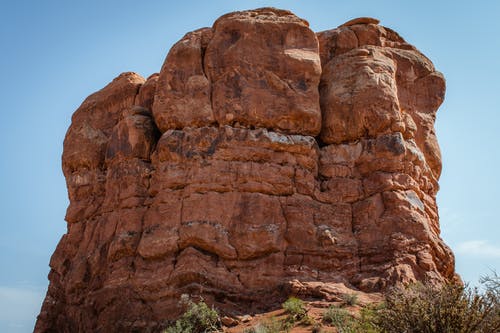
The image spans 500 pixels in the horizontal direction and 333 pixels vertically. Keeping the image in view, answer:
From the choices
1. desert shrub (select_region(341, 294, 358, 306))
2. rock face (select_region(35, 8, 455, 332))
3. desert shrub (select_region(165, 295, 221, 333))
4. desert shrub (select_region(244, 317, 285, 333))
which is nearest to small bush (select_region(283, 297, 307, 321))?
desert shrub (select_region(244, 317, 285, 333))

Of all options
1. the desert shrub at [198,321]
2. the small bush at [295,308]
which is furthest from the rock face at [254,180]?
the small bush at [295,308]

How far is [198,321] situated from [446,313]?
693cm

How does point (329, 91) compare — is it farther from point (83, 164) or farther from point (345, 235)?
point (83, 164)

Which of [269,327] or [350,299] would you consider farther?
[350,299]

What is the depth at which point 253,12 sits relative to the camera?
23.1 meters

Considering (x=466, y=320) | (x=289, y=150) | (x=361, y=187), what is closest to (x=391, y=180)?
(x=361, y=187)

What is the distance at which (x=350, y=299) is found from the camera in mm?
17875

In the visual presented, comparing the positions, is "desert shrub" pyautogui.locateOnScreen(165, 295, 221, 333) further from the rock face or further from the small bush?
the small bush

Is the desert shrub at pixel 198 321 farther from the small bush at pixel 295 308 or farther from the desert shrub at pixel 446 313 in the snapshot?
the desert shrub at pixel 446 313

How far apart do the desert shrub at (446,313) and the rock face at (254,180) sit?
4.66 m

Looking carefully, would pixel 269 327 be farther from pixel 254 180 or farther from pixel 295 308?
pixel 254 180

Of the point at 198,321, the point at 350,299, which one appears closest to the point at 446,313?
the point at 350,299

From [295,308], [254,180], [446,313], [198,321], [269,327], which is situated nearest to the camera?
[446,313]

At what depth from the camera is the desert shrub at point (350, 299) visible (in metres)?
17.8
